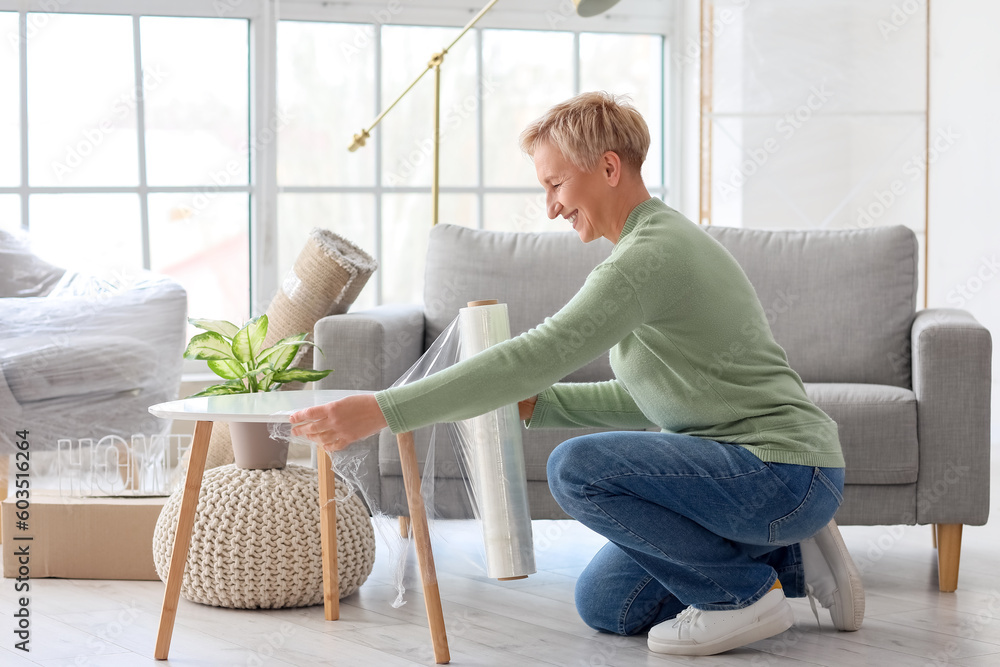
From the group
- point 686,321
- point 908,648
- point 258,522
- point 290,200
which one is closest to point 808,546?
point 908,648

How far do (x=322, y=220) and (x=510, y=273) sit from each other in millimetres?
1764

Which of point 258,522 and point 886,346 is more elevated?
point 886,346

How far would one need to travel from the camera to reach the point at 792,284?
103 inches

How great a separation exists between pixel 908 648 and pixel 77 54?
3.39 meters

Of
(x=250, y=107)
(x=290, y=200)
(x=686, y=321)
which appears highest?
(x=250, y=107)

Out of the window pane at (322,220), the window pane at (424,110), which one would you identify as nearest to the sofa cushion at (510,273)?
the window pane at (322,220)

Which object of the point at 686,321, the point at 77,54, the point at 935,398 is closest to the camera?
the point at 686,321

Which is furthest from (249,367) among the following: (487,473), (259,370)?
(487,473)

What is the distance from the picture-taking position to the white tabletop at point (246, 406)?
1594 millimetres

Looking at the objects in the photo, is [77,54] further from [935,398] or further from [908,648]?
[908,648]

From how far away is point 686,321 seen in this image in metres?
1.58

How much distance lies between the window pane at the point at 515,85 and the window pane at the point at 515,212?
0.19 feet

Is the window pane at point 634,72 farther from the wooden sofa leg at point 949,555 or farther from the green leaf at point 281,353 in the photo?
the green leaf at point 281,353

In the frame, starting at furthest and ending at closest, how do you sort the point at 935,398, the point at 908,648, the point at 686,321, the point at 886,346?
the point at 886,346, the point at 935,398, the point at 908,648, the point at 686,321
